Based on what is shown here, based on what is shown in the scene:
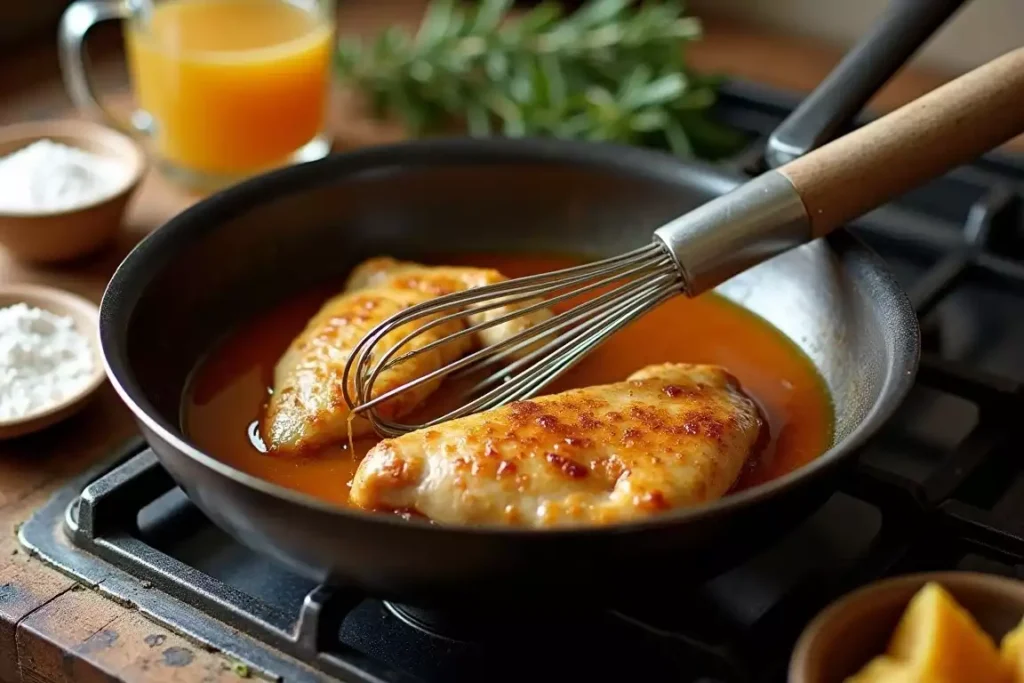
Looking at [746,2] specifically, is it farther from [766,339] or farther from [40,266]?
[40,266]

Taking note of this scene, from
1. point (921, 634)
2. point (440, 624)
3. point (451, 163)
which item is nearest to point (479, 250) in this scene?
point (451, 163)

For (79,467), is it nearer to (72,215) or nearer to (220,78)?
(72,215)

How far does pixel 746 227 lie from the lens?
0.96 meters

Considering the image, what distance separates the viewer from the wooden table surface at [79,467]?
839 mm

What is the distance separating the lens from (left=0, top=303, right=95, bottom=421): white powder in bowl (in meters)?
1.04

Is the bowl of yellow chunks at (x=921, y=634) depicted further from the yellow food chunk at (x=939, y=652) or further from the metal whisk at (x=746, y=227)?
the metal whisk at (x=746, y=227)

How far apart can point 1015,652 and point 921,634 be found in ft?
0.19

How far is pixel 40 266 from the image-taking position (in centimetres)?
130

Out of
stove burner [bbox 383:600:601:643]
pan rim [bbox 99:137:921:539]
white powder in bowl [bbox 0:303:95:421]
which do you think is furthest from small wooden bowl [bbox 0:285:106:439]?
stove burner [bbox 383:600:601:643]

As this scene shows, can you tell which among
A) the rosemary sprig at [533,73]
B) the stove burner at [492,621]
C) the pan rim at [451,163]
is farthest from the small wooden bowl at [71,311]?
the rosemary sprig at [533,73]

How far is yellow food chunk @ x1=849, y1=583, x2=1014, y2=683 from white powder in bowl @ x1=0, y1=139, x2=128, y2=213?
89cm

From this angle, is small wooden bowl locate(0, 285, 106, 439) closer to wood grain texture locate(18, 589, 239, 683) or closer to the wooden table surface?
the wooden table surface

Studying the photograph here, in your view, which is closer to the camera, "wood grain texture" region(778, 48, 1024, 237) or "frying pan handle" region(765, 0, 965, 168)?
"wood grain texture" region(778, 48, 1024, 237)

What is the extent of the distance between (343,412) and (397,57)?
0.76 metres
